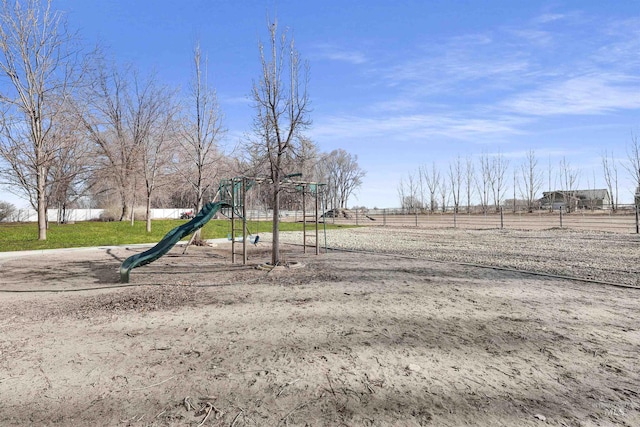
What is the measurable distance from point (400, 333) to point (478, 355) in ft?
2.75

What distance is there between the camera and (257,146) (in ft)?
28.8

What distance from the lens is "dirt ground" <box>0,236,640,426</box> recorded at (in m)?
2.44

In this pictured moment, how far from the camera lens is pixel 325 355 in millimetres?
3332

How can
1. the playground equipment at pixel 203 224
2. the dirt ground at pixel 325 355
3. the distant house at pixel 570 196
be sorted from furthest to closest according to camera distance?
the distant house at pixel 570 196 → the playground equipment at pixel 203 224 → the dirt ground at pixel 325 355

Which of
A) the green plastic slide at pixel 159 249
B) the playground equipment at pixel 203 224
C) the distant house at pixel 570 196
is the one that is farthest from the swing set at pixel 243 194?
the distant house at pixel 570 196

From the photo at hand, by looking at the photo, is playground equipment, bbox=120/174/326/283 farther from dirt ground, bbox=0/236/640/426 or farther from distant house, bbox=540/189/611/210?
distant house, bbox=540/189/611/210

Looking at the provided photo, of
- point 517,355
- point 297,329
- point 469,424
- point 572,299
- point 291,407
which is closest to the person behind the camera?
point 469,424

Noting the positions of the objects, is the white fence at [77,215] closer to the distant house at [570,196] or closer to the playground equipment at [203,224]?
the playground equipment at [203,224]

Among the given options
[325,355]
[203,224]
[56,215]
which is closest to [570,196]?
[203,224]

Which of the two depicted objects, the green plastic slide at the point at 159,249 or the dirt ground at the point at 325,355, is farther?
the green plastic slide at the point at 159,249

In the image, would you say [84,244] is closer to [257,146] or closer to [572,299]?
[257,146]

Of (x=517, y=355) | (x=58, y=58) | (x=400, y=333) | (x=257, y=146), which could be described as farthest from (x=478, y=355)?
(x=58, y=58)

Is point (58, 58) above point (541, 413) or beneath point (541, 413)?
above

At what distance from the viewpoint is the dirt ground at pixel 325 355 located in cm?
244
